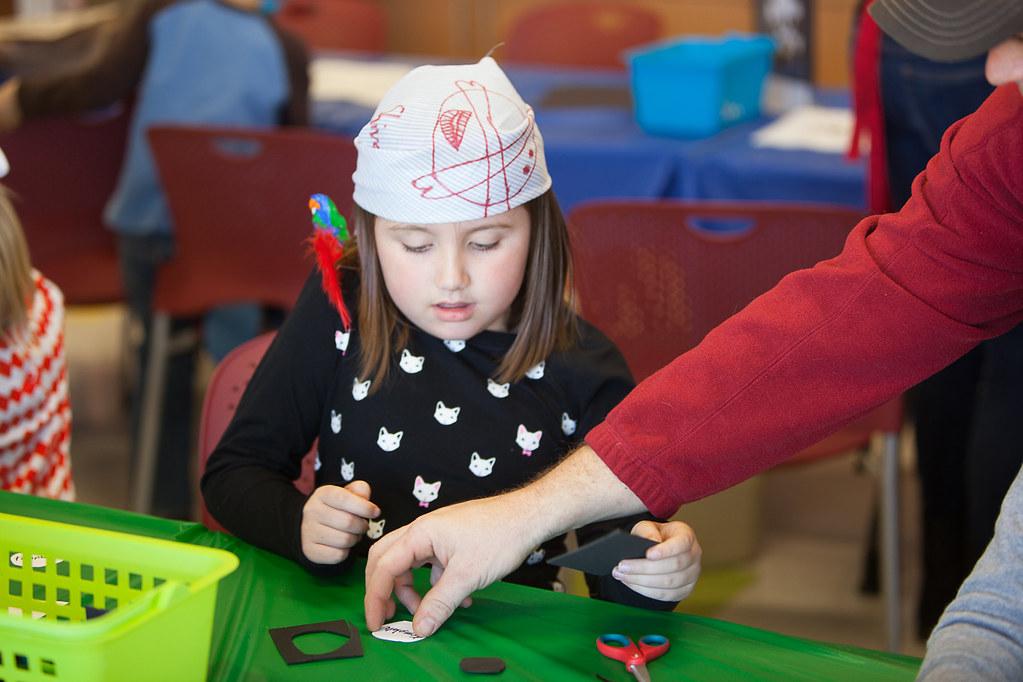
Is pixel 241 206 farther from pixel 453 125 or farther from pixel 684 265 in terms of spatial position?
pixel 453 125

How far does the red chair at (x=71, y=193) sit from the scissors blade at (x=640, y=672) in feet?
7.45

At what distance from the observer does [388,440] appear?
4.96 feet

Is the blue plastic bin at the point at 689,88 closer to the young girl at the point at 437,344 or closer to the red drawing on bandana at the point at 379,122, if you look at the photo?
the young girl at the point at 437,344

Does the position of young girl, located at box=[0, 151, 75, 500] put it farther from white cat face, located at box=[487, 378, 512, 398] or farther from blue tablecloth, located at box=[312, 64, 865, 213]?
blue tablecloth, located at box=[312, 64, 865, 213]

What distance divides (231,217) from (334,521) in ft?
5.05

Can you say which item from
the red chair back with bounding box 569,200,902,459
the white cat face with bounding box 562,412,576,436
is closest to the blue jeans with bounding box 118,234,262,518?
the red chair back with bounding box 569,200,902,459

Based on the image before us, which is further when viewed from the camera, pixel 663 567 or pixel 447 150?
pixel 447 150

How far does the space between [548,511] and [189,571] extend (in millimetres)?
333

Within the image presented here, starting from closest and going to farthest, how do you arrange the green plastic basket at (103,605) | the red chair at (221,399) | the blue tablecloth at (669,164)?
the green plastic basket at (103,605) → the red chair at (221,399) → the blue tablecloth at (669,164)

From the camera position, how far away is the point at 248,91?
115 inches

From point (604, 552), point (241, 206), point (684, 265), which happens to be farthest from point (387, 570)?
point (241, 206)

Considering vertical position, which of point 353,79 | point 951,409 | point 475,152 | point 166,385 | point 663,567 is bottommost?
point 166,385

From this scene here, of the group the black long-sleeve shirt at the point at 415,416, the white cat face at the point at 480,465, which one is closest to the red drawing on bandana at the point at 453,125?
the black long-sleeve shirt at the point at 415,416

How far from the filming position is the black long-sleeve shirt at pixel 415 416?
1504 millimetres
